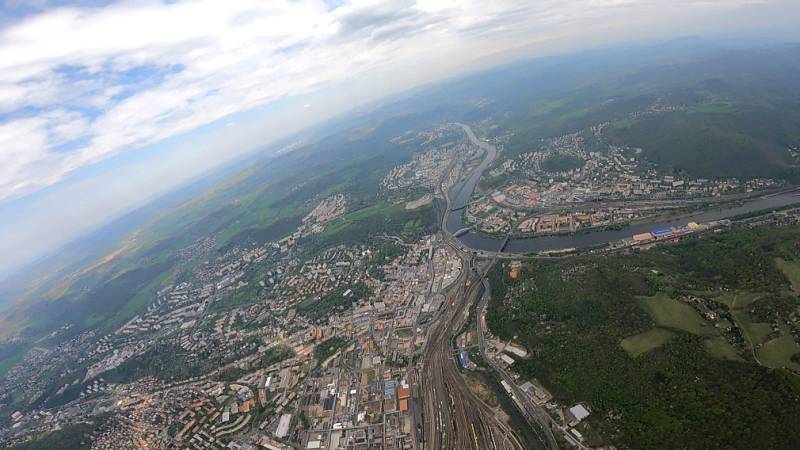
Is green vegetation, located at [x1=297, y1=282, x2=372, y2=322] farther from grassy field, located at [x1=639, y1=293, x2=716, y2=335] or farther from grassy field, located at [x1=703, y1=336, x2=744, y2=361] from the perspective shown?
grassy field, located at [x1=703, y1=336, x2=744, y2=361]

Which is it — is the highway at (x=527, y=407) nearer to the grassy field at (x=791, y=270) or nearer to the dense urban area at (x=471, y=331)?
the dense urban area at (x=471, y=331)

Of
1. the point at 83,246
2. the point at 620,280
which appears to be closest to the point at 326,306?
the point at 620,280

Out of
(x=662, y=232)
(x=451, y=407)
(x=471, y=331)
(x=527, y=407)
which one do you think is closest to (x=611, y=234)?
(x=662, y=232)

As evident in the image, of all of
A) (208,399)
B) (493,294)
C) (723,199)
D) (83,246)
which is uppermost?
(83,246)

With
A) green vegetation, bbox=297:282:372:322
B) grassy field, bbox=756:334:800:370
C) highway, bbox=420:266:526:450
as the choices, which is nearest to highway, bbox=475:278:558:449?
highway, bbox=420:266:526:450

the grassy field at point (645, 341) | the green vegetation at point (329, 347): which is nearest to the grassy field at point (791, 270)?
the grassy field at point (645, 341)

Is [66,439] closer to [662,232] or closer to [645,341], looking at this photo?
[645,341]

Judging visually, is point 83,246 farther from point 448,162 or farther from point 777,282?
point 777,282
